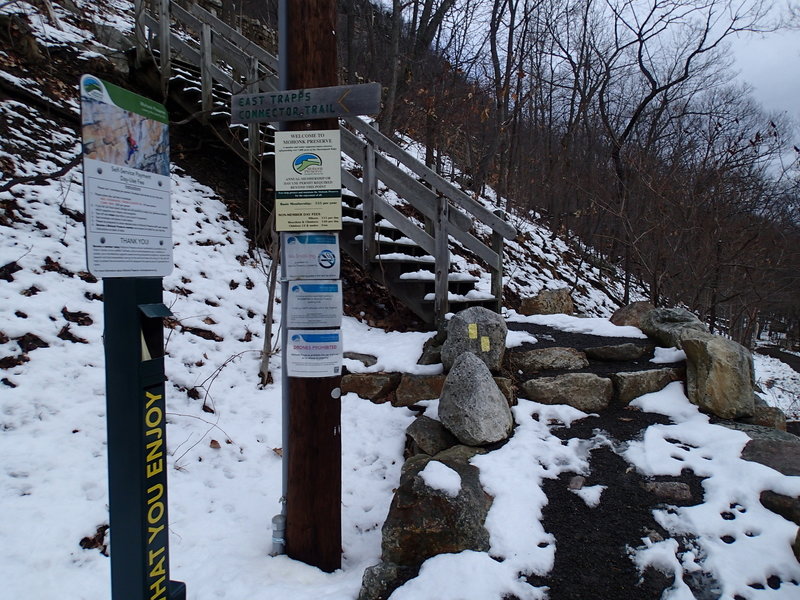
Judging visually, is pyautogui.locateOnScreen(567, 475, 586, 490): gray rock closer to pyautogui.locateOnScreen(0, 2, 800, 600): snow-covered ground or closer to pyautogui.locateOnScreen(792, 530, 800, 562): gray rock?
pyautogui.locateOnScreen(0, 2, 800, 600): snow-covered ground

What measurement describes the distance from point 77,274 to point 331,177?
325 cm

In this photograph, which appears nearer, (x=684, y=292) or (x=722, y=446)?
(x=722, y=446)

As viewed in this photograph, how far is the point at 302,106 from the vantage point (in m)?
2.75

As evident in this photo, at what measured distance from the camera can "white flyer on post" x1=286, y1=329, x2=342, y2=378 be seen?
2.86m

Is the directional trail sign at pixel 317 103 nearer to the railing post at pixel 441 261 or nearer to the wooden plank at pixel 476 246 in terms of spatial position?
the railing post at pixel 441 261

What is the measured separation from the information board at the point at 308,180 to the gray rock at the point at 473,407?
173cm

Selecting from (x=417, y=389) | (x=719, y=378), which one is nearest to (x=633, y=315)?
(x=719, y=378)

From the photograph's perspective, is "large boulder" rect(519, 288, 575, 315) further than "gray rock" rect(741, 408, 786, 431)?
Yes

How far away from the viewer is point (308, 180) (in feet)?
9.19

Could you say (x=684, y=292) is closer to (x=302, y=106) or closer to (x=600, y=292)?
(x=600, y=292)

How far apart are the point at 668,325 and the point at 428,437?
10.2 ft

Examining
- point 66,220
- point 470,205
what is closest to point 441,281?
point 470,205

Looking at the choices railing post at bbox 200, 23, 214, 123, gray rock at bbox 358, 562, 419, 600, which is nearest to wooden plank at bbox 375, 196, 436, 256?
railing post at bbox 200, 23, 214, 123

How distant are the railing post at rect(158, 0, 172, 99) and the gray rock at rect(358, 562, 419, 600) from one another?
7.65 metres
